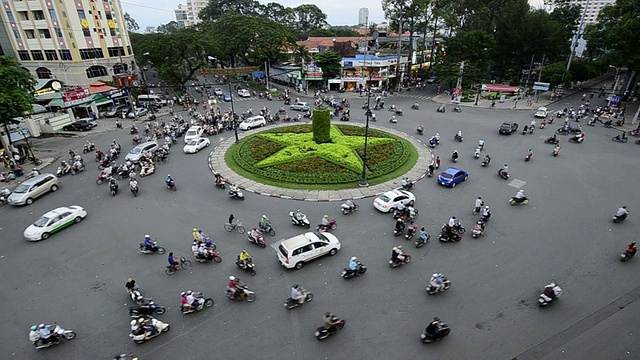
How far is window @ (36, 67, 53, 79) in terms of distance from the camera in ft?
171

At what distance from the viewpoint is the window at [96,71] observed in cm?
5372

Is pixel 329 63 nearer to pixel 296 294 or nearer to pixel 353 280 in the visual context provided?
pixel 353 280

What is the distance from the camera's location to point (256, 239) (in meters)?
17.9

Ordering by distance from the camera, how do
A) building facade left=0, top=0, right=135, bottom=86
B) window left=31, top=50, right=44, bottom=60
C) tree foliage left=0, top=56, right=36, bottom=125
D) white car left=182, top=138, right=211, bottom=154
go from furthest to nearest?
window left=31, top=50, right=44, bottom=60, building facade left=0, top=0, right=135, bottom=86, white car left=182, top=138, right=211, bottom=154, tree foliage left=0, top=56, right=36, bottom=125

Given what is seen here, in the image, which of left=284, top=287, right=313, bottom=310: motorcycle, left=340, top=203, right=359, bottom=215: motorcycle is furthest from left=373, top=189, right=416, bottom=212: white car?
left=284, top=287, right=313, bottom=310: motorcycle

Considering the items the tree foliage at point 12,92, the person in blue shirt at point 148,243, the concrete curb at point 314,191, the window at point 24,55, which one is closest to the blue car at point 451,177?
the concrete curb at point 314,191

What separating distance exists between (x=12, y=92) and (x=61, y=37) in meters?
29.9

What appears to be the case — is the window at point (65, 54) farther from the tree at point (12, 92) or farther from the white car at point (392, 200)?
the white car at point (392, 200)

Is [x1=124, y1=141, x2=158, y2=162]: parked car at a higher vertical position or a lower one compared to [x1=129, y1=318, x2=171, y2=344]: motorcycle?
higher

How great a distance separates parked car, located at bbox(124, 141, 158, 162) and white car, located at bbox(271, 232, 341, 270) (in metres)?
19.7

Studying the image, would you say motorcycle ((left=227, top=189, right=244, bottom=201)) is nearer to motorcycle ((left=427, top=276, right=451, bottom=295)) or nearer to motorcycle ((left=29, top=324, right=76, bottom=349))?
motorcycle ((left=29, top=324, right=76, bottom=349))

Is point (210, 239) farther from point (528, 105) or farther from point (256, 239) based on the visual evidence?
point (528, 105)

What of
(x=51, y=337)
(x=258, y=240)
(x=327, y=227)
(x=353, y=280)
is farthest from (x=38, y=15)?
(x=353, y=280)

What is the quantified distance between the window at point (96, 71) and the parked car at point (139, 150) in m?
33.2
